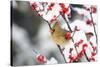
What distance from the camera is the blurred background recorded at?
224 centimetres

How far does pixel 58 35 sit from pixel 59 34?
0.06ft

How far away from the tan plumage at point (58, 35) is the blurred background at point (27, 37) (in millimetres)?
58

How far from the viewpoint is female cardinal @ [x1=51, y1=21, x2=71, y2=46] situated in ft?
7.86

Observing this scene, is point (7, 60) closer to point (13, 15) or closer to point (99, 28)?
point (13, 15)

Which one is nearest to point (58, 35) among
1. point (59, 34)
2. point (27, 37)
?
point (59, 34)

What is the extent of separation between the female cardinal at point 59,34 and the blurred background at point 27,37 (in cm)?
6

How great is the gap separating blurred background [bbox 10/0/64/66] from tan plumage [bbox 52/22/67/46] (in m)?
0.06

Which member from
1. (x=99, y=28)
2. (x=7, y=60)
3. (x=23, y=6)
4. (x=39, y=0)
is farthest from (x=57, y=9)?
(x=7, y=60)

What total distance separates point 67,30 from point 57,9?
265 millimetres

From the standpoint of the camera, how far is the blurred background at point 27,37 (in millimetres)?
2242

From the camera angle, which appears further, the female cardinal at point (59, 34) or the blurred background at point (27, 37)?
the female cardinal at point (59, 34)

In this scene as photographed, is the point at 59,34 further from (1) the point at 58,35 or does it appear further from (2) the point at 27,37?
(2) the point at 27,37

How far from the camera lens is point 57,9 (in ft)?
7.91

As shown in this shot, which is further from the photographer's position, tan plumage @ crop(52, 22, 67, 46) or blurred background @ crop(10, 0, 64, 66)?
tan plumage @ crop(52, 22, 67, 46)
